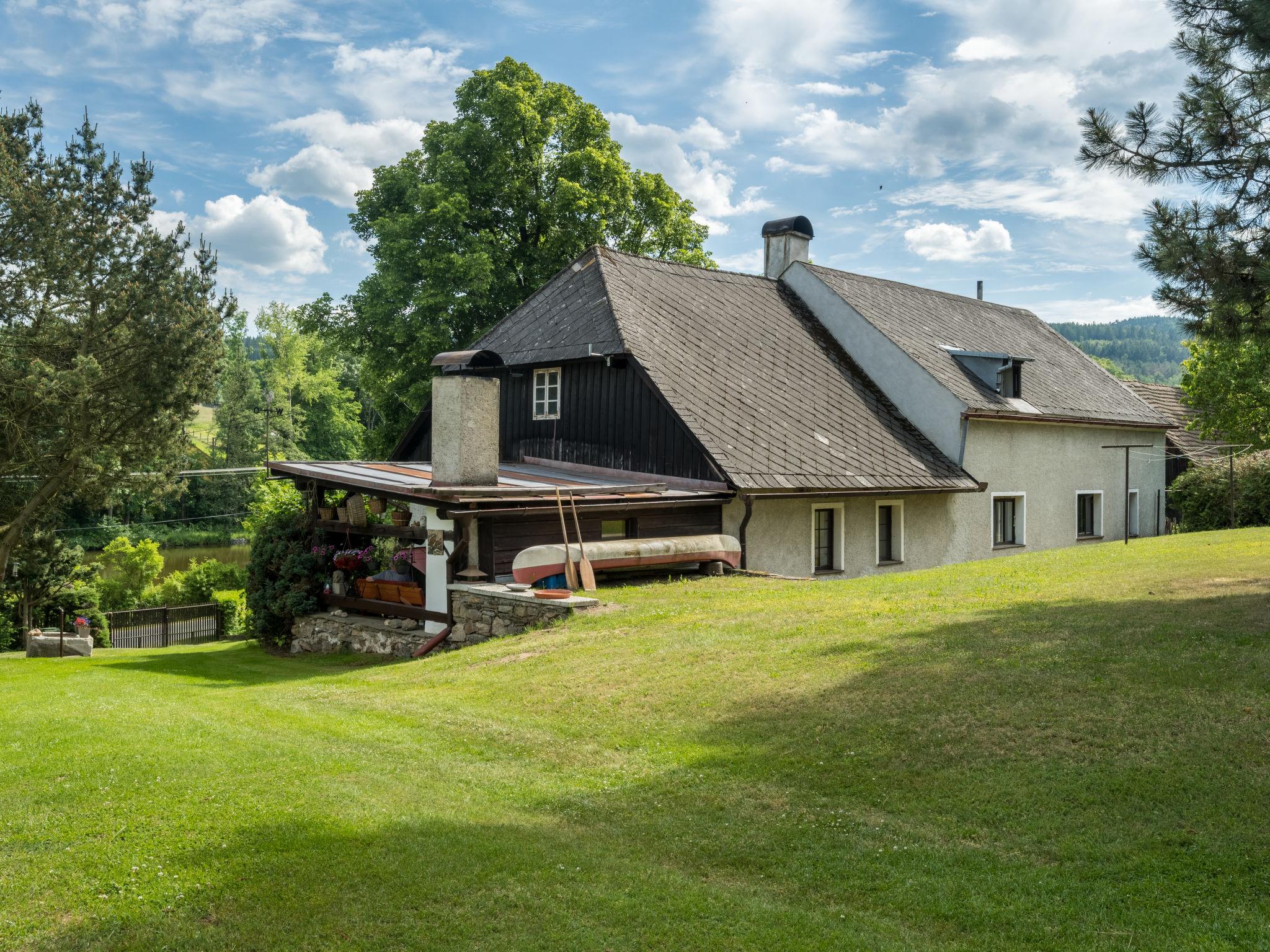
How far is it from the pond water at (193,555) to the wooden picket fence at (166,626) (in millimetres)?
20521

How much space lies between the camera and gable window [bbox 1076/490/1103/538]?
87.1 ft

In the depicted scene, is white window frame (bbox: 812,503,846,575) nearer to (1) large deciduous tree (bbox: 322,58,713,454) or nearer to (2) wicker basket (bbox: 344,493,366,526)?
(2) wicker basket (bbox: 344,493,366,526)

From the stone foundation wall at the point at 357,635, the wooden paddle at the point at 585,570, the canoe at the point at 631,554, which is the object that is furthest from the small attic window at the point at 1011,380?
the stone foundation wall at the point at 357,635

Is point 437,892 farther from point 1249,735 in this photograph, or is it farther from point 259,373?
point 259,373

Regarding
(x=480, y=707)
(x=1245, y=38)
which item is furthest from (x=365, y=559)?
(x=1245, y=38)

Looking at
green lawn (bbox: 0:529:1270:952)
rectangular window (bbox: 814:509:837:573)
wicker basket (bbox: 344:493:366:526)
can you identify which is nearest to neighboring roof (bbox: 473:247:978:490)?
rectangular window (bbox: 814:509:837:573)

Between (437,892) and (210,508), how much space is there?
67321mm

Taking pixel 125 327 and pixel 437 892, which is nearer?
pixel 437 892

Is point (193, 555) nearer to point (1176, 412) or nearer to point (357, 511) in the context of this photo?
point (357, 511)

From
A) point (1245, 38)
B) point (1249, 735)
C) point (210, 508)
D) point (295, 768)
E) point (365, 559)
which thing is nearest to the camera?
point (1249, 735)

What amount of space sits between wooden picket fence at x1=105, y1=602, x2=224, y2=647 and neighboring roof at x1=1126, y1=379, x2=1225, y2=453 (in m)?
31.5

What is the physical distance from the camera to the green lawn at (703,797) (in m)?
4.79

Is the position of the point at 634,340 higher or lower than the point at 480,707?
higher

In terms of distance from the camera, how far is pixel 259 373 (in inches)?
2844
